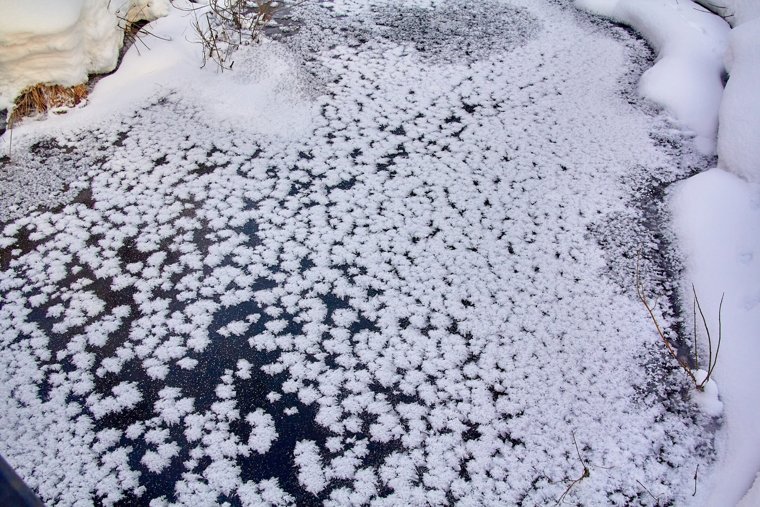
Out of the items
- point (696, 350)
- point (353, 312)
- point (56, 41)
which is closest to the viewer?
point (696, 350)

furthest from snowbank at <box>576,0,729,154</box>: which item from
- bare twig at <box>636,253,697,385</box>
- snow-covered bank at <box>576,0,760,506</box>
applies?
bare twig at <box>636,253,697,385</box>

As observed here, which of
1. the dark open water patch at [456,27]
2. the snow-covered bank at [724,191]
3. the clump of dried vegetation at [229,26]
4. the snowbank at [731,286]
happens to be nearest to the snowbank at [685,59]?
the snow-covered bank at [724,191]

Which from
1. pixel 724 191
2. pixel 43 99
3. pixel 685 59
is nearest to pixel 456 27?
pixel 685 59

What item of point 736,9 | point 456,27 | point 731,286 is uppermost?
point 736,9

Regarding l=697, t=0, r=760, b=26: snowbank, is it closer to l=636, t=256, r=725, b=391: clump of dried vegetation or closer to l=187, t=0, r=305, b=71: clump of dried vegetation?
l=636, t=256, r=725, b=391: clump of dried vegetation

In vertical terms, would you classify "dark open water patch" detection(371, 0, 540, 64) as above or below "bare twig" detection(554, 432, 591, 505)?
above

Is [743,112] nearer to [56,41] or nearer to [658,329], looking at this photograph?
[658,329]
